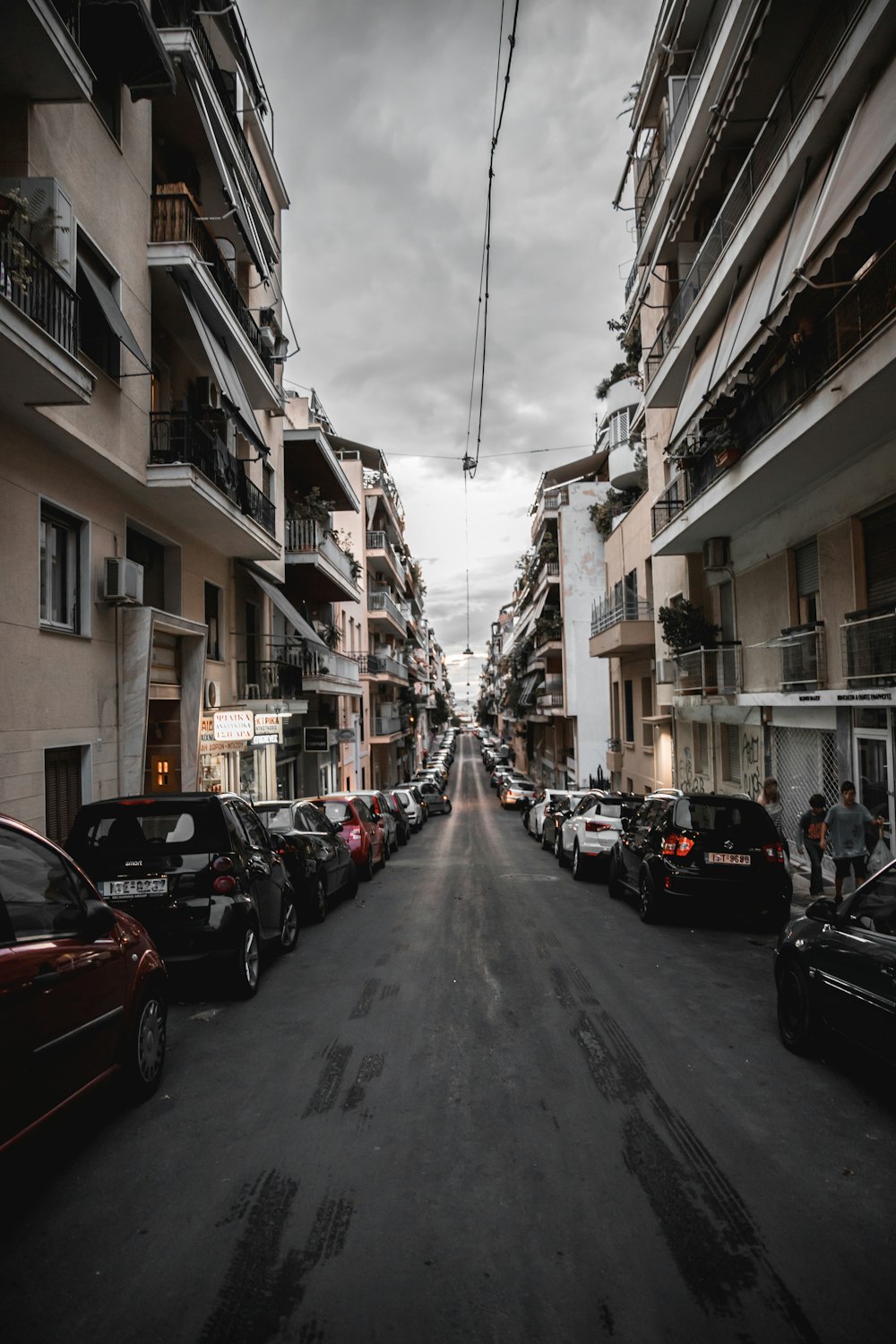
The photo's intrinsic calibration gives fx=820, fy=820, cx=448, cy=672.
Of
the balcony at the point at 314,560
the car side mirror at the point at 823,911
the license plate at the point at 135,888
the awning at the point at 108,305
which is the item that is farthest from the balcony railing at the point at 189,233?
the car side mirror at the point at 823,911

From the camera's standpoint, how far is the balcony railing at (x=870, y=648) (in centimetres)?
1064

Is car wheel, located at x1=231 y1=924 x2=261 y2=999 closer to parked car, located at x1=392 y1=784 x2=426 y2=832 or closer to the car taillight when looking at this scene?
the car taillight

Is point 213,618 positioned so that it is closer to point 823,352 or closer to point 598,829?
point 598,829

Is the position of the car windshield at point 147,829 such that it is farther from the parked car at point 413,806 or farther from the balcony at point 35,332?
the parked car at point 413,806

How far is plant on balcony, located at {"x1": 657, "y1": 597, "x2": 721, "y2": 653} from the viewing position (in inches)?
716

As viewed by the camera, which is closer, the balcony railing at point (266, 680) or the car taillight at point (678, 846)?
the car taillight at point (678, 846)

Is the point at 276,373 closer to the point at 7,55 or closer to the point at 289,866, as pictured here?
the point at 7,55

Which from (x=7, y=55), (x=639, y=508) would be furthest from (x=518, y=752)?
(x=7, y=55)

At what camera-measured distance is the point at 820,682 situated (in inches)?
519

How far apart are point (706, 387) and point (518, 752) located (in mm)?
63735

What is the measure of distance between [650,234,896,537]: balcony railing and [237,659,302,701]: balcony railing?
10.6 m

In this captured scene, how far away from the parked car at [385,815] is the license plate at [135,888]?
1059 cm

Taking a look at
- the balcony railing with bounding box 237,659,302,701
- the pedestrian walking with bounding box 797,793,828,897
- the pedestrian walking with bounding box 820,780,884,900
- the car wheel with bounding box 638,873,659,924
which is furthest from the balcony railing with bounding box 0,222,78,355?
the pedestrian walking with bounding box 797,793,828,897

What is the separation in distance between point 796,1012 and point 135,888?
4872 mm
